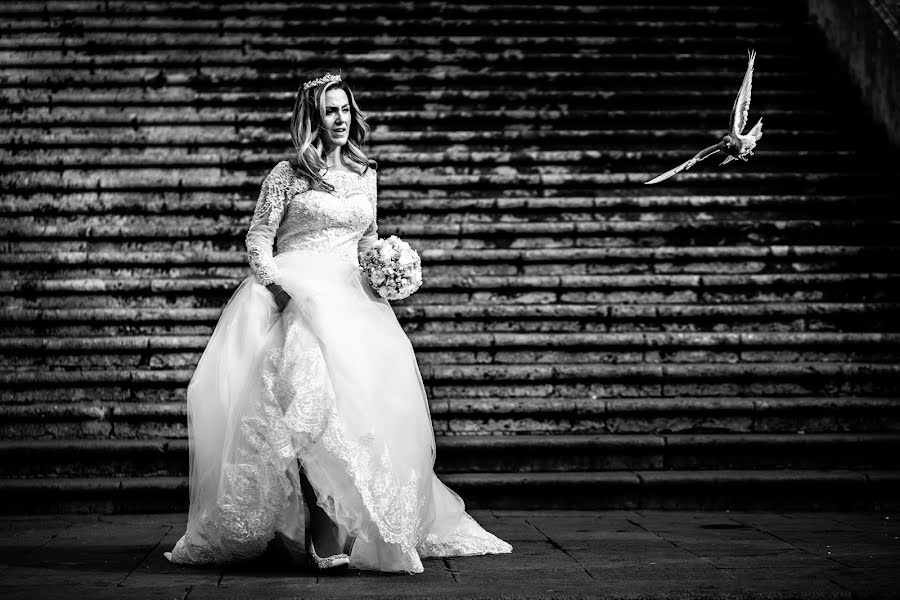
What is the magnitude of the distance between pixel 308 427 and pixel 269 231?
3.30ft

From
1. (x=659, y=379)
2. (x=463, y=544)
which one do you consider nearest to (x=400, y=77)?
(x=659, y=379)

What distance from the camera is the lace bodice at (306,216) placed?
16.6 ft

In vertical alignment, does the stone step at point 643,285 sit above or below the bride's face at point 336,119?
below

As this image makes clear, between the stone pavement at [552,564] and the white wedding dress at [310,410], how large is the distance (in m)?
0.20

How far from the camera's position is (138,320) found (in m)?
8.12

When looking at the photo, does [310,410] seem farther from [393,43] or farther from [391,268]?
[393,43]

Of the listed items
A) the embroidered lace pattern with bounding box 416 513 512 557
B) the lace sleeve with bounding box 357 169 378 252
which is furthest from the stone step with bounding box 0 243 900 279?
the embroidered lace pattern with bounding box 416 513 512 557

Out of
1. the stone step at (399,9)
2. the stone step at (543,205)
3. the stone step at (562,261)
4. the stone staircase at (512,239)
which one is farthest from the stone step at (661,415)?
the stone step at (399,9)

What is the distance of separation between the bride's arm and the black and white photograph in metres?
0.02

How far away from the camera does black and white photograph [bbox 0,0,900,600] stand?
475 cm

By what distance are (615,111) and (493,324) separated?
9.94 feet

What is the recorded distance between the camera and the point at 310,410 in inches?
184

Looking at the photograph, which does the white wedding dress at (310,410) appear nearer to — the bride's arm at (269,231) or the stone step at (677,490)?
the bride's arm at (269,231)

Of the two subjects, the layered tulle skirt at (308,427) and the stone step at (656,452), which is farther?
the stone step at (656,452)
